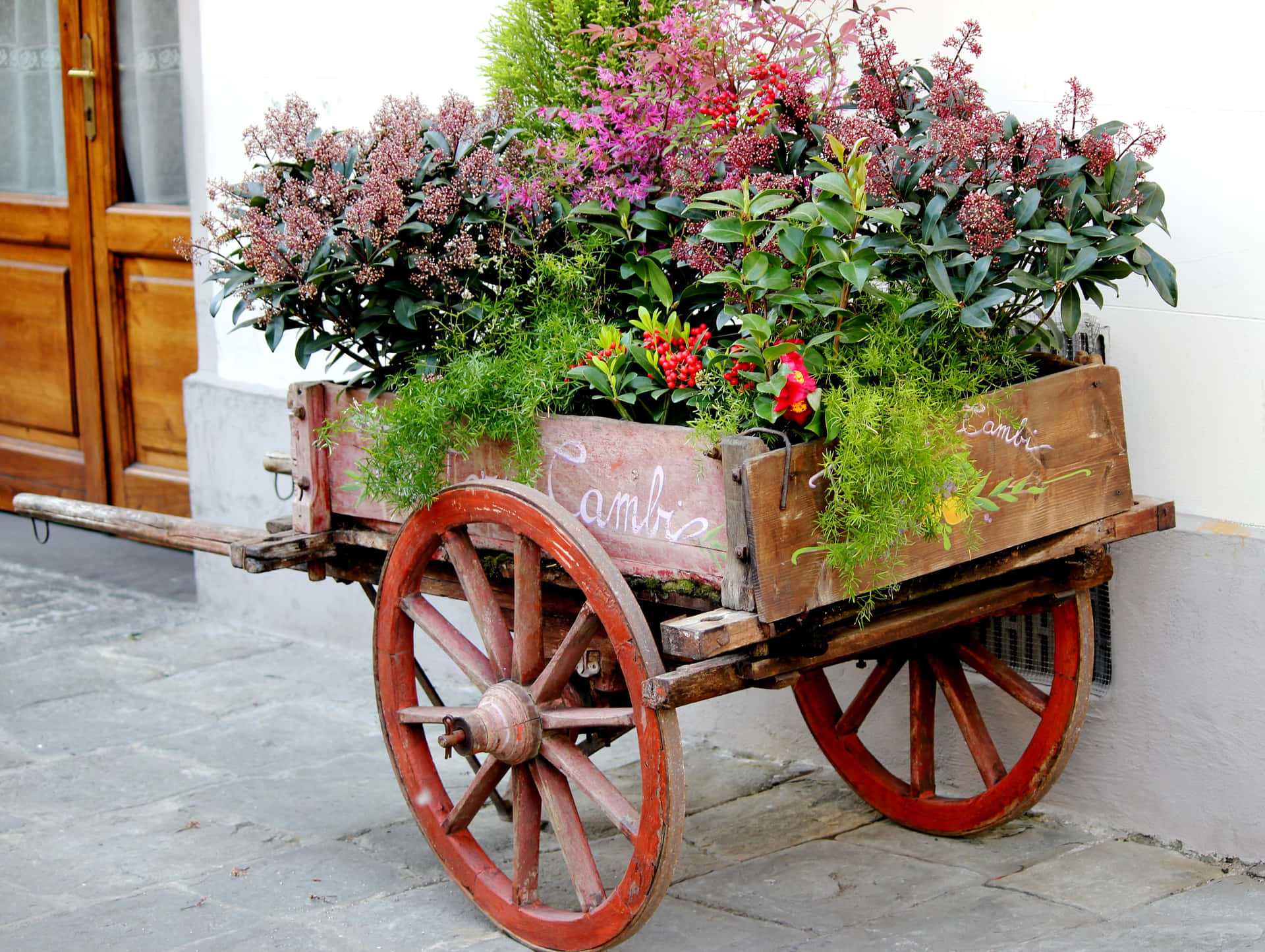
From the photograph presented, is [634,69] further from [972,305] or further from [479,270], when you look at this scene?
[972,305]

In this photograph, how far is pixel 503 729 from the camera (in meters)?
2.52

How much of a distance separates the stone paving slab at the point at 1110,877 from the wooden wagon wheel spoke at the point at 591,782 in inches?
37.0

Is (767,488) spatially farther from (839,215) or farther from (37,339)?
(37,339)

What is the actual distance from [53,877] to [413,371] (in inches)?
52.6

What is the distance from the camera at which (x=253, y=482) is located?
4828mm

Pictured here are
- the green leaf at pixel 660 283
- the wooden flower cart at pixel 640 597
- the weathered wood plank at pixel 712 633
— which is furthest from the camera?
the green leaf at pixel 660 283

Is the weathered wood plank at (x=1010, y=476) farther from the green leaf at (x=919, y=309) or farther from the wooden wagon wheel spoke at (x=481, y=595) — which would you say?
the wooden wagon wheel spoke at (x=481, y=595)

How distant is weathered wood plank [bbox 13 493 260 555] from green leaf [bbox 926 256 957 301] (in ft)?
4.81

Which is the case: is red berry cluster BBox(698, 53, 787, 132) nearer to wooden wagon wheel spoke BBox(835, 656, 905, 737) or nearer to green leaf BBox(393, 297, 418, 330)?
green leaf BBox(393, 297, 418, 330)

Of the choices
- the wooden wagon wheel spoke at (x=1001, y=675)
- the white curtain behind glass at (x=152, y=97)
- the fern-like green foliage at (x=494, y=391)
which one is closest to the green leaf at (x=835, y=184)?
the fern-like green foliage at (x=494, y=391)

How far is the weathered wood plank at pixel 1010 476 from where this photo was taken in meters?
2.20

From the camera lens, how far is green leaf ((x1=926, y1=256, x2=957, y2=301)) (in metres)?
2.31

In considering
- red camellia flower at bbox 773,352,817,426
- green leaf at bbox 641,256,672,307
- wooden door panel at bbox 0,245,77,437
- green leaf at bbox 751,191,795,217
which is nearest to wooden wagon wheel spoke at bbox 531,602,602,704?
red camellia flower at bbox 773,352,817,426

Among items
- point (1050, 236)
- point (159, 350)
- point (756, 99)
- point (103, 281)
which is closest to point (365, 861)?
point (756, 99)
